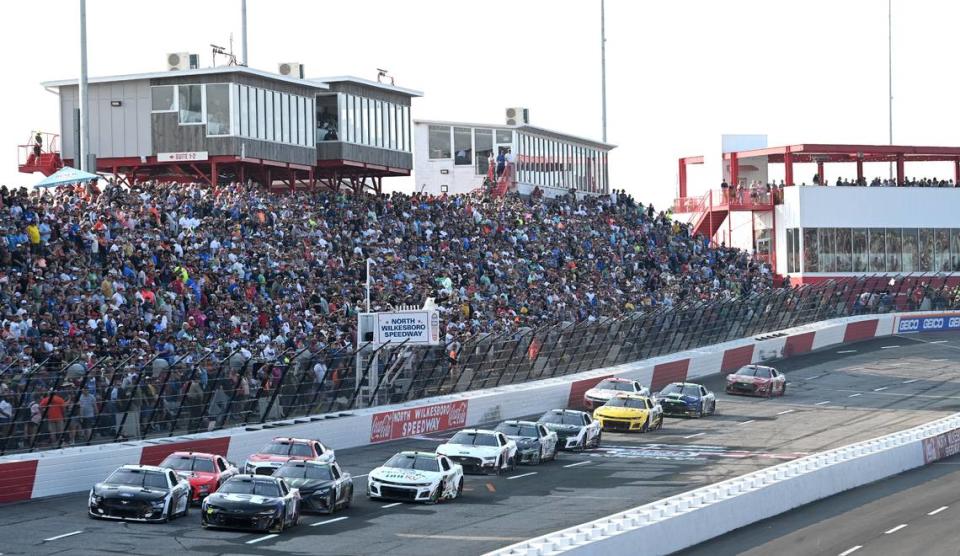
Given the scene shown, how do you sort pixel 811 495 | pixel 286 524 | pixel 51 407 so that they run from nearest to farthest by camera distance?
1. pixel 286 524
2. pixel 51 407
3. pixel 811 495

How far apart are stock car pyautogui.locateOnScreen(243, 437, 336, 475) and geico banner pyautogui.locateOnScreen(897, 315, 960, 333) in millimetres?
45198

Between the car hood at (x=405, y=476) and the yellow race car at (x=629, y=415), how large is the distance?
41.9 ft

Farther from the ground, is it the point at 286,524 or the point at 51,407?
the point at 51,407

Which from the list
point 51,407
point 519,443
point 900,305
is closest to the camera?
point 51,407

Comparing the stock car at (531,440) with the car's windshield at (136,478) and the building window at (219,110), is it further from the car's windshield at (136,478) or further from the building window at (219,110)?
the building window at (219,110)

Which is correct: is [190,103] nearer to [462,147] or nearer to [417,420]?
[417,420]

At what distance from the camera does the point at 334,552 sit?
2486cm

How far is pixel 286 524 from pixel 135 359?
286 inches

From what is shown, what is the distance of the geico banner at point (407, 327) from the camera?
1604 inches

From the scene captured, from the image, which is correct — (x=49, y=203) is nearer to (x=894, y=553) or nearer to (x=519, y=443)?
(x=519, y=443)

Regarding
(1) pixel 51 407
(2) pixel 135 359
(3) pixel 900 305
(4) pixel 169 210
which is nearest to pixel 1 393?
(1) pixel 51 407

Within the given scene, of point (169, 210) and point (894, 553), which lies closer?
point (894, 553)

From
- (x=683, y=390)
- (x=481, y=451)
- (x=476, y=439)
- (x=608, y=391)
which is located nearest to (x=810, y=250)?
(x=683, y=390)

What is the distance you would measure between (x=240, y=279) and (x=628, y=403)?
11.1 metres
